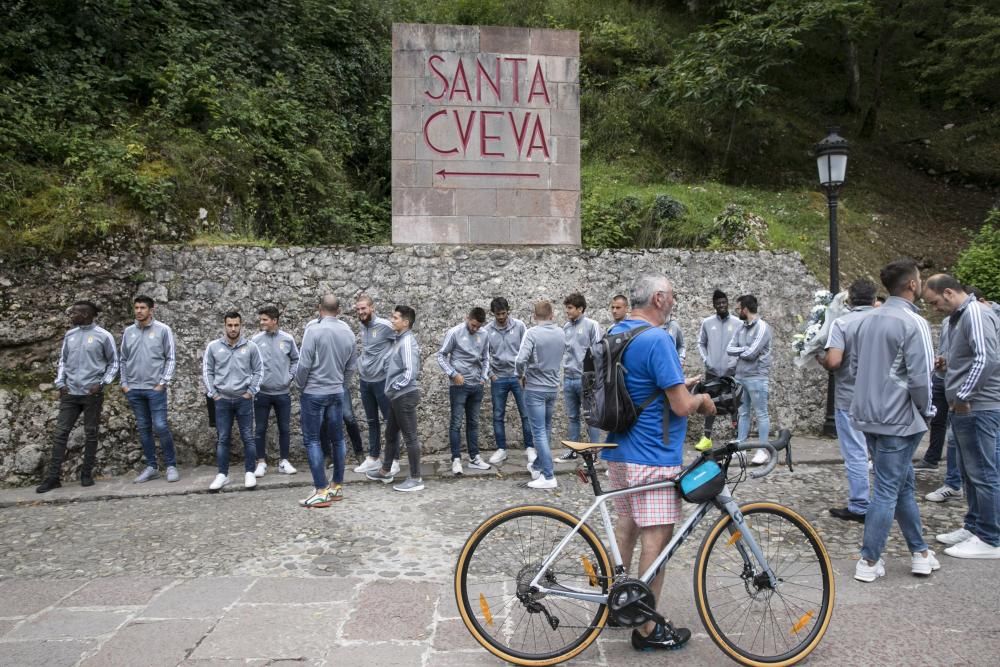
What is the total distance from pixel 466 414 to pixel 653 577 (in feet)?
15.1

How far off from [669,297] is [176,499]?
568 centimetres

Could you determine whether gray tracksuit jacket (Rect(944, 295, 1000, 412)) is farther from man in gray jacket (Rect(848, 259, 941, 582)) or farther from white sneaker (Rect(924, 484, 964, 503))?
white sneaker (Rect(924, 484, 964, 503))

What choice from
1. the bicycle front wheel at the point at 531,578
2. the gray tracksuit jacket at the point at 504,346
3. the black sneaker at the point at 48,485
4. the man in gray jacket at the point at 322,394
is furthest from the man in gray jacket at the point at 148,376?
the bicycle front wheel at the point at 531,578

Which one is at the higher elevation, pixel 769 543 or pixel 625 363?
pixel 625 363

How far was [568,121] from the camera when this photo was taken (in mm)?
9086


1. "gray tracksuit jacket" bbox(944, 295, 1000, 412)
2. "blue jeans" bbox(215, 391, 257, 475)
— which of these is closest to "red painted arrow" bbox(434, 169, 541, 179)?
"blue jeans" bbox(215, 391, 257, 475)

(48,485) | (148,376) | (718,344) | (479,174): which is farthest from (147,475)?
(718,344)

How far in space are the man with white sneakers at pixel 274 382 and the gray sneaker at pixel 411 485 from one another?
148cm

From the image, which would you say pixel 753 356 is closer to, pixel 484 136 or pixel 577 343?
pixel 577 343

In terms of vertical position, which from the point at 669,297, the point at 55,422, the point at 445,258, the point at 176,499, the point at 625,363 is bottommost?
the point at 176,499

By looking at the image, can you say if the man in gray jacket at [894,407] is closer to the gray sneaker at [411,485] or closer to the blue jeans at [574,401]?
the blue jeans at [574,401]

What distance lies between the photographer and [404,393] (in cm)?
668

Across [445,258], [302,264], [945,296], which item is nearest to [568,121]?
[445,258]

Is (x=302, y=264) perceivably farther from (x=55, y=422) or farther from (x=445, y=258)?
(x=55, y=422)
